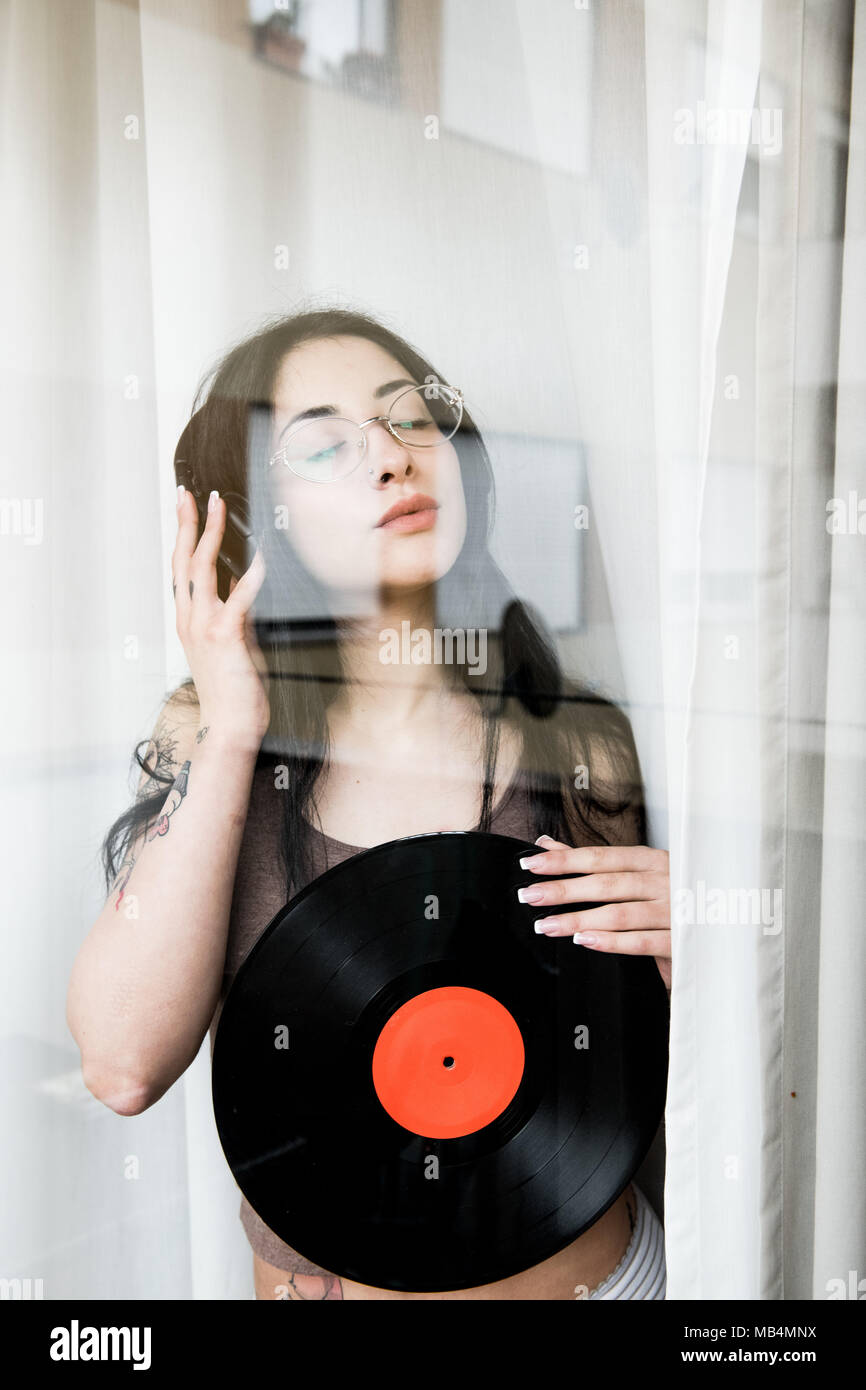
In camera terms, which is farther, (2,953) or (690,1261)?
(2,953)

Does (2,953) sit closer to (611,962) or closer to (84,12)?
(611,962)

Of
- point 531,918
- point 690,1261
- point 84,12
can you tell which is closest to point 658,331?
point 531,918

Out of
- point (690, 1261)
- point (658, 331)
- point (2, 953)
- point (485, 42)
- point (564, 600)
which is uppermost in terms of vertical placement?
point (485, 42)

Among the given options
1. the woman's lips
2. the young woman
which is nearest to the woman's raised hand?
the young woman

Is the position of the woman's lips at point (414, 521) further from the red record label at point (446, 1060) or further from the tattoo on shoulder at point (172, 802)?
the red record label at point (446, 1060)

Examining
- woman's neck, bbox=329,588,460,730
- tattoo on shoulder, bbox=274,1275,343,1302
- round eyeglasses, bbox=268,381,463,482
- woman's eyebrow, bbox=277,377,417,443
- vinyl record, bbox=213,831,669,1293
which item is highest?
woman's eyebrow, bbox=277,377,417,443

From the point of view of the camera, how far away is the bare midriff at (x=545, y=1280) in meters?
0.85

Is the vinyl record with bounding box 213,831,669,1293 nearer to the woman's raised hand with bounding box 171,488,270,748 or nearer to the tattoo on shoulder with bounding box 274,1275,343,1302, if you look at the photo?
the tattoo on shoulder with bounding box 274,1275,343,1302

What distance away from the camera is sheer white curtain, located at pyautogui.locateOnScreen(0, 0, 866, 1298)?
755 millimetres

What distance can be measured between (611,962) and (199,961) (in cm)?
35

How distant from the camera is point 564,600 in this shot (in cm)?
85

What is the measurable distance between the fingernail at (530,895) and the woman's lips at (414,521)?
32cm

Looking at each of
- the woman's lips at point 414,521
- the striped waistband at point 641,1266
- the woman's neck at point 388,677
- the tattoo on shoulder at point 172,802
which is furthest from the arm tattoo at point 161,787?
the striped waistband at point 641,1266
